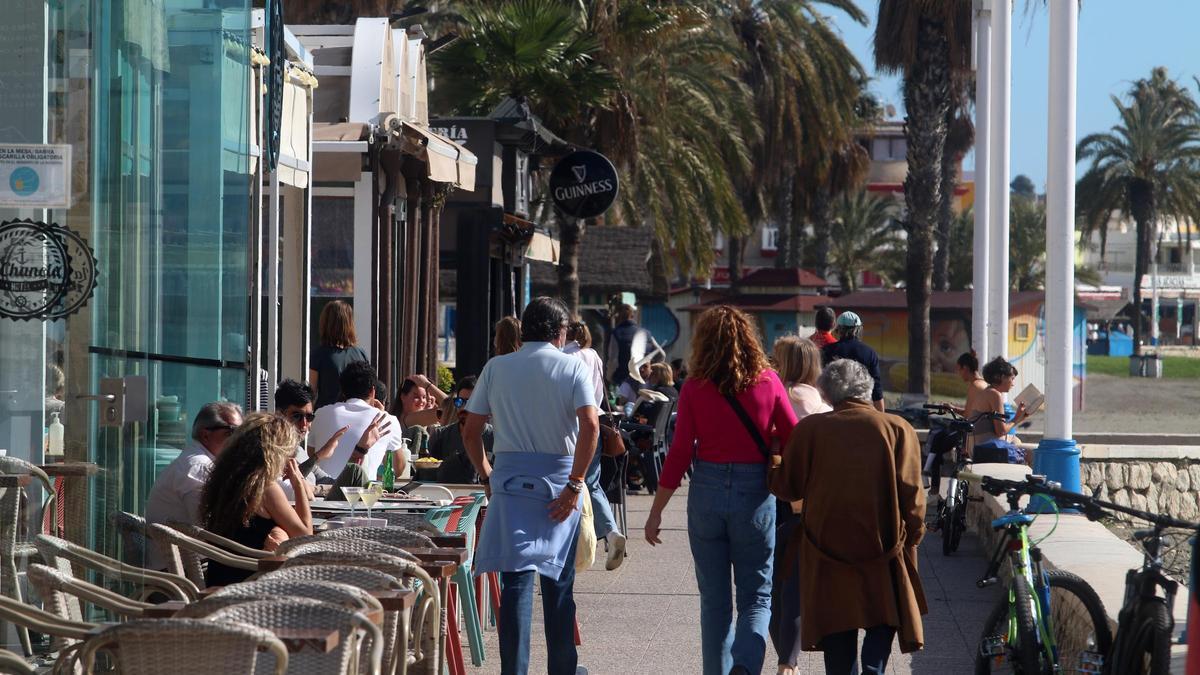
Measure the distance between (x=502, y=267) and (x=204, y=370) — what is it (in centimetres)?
1353

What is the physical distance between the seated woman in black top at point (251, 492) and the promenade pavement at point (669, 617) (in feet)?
5.20

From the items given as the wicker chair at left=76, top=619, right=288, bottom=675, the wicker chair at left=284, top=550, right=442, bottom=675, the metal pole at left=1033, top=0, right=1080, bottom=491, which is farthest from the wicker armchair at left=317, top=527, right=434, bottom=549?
the metal pole at left=1033, top=0, right=1080, bottom=491

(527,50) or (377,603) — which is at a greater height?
(527,50)

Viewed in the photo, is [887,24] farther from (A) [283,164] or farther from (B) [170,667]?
(B) [170,667]

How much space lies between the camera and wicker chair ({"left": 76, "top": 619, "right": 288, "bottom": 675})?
377 cm

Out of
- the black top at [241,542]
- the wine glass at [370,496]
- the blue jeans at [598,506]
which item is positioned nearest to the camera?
the black top at [241,542]

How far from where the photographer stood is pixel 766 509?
6547 mm

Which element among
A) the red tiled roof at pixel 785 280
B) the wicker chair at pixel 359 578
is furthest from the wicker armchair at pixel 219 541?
the red tiled roof at pixel 785 280

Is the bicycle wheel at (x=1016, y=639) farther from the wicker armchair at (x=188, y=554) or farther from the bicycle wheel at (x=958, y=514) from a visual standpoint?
the bicycle wheel at (x=958, y=514)

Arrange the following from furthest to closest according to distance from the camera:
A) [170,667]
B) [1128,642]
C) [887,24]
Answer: [887,24] → [1128,642] → [170,667]

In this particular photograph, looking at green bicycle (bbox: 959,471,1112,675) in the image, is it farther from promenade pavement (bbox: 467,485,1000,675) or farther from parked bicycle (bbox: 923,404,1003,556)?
parked bicycle (bbox: 923,404,1003,556)

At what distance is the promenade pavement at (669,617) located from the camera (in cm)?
780

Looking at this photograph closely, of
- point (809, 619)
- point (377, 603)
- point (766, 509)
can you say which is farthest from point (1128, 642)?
point (377, 603)

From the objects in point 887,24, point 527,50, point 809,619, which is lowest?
point 809,619
